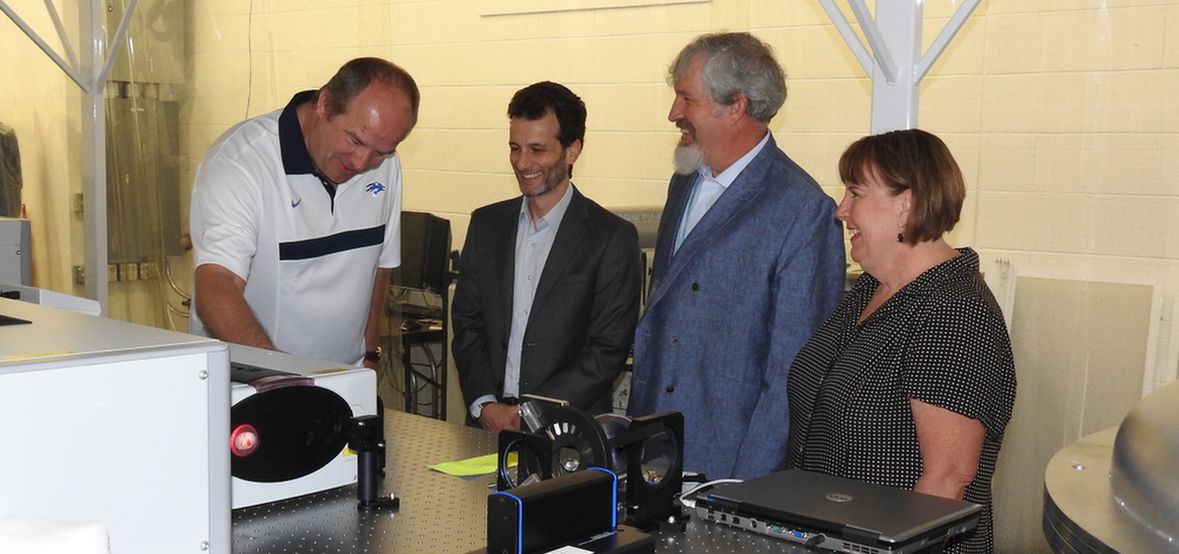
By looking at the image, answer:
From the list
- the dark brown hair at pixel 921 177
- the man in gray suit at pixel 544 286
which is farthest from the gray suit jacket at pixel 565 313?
the dark brown hair at pixel 921 177

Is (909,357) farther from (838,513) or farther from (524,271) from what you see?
(524,271)

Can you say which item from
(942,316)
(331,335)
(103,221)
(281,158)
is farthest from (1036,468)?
(103,221)

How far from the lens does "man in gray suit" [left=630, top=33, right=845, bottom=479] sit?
99.5 inches

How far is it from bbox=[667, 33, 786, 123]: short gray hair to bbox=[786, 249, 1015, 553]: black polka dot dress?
0.66 metres

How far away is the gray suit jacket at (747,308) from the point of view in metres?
2.52

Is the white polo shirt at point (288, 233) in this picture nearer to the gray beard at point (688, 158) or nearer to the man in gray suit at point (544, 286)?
the man in gray suit at point (544, 286)

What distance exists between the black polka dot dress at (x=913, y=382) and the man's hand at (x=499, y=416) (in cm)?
102

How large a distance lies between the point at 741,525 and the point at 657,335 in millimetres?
1052

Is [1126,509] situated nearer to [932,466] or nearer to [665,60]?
[932,466]

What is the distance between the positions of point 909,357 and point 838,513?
52cm

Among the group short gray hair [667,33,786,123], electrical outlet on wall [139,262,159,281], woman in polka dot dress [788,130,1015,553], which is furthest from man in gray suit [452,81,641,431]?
electrical outlet on wall [139,262,159,281]

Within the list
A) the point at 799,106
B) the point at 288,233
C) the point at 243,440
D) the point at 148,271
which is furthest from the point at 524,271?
the point at 148,271

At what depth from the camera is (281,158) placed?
283cm

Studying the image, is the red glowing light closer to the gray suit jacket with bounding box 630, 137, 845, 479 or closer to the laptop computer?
the laptop computer
